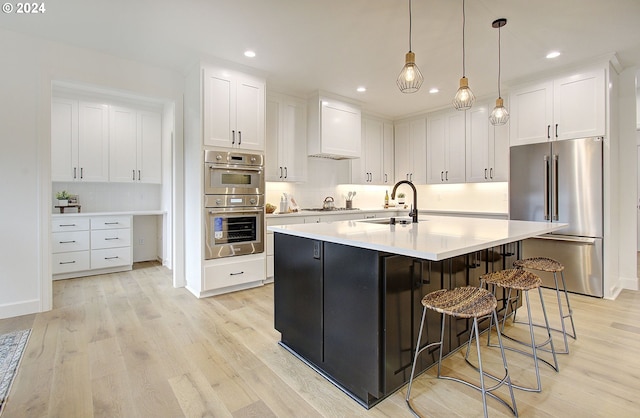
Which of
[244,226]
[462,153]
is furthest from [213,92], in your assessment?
[462,153]

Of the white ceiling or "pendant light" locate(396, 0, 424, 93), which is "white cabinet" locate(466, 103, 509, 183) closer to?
the white ceiling

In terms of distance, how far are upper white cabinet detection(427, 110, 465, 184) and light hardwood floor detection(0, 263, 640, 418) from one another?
9.14 feet

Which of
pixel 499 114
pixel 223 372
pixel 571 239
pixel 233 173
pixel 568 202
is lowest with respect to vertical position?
pixel 223 372

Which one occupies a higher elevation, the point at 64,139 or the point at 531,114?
the point at 531,114

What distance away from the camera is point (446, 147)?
5.50 m

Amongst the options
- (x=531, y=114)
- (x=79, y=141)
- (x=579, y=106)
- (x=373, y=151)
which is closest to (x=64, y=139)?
(x=79, y=141)

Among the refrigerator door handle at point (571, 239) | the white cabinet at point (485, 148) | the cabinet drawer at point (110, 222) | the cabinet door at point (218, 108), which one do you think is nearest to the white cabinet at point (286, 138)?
the cabinet door at point (218, 108)

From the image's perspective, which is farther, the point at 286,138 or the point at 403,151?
the point at 403,151

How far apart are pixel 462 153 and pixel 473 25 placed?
272cm

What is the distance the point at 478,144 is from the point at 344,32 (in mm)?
3198

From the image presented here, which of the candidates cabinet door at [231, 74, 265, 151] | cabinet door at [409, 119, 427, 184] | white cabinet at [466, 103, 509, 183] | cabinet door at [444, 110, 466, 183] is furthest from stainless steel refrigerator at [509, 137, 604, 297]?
cabinet door at [231, 74, 265, 151]

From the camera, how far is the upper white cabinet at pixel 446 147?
5312mm

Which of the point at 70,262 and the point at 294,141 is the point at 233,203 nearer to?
the point at 294,141

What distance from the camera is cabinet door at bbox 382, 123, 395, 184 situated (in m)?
6.17
